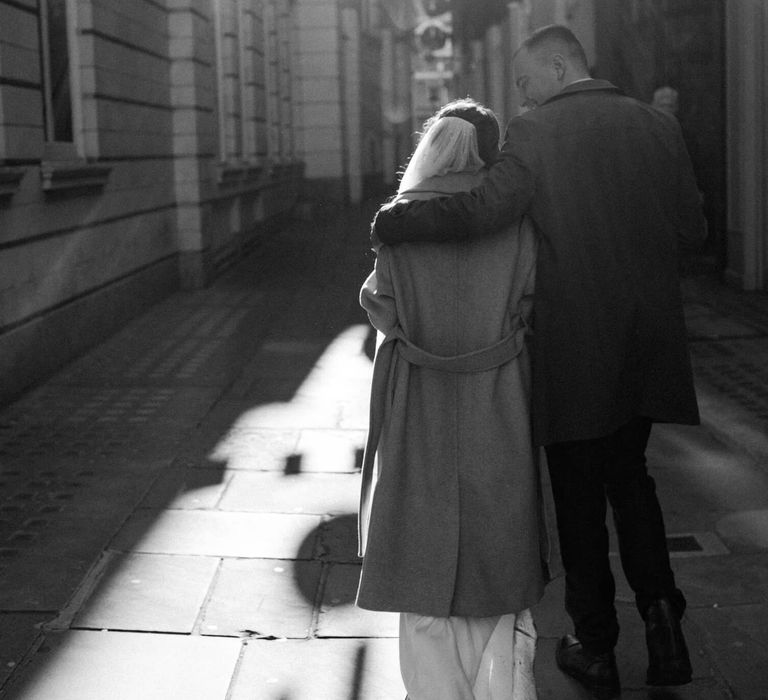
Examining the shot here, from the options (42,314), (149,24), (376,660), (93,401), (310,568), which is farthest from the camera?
(149,24)

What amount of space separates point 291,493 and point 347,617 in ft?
5.03

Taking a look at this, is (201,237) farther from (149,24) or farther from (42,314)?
(42,314)

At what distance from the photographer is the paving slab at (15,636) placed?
3607mm

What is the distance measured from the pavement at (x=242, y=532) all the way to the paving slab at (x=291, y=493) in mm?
17

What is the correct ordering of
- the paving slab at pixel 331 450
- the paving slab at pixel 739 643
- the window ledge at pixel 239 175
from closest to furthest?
the paving slab at pixel 739 643, the paving slab at pixel 331 450, the window ledge at pixel 239 175

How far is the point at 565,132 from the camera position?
3.19 meters

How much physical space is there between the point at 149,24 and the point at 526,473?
10.2 m

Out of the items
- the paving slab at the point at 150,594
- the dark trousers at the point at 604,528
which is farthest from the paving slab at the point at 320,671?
the dark trousers at the point at 604,528

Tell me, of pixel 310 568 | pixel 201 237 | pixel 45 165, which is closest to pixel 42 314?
pixel 45 165

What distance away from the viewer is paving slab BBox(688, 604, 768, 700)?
3477mm

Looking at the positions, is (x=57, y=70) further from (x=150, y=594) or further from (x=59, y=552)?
(x=150, y=594)

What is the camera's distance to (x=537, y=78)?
10.8 ft

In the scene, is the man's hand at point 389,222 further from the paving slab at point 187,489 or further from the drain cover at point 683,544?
the paving slab at point 187,489

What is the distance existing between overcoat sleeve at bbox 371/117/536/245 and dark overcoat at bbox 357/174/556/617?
58 millimetres
